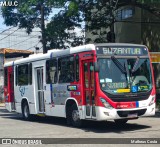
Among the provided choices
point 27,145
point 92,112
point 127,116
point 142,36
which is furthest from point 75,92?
point 142,36

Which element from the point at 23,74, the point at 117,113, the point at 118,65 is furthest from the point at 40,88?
the point at 117,113

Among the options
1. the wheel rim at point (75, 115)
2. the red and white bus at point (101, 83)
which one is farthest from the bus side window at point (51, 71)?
the wheel rim at point (75, 115)

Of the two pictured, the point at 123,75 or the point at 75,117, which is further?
the point at 75,117

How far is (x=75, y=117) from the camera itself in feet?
48.8

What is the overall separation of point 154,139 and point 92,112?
9.42 feet

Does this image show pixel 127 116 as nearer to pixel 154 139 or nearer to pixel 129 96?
pixel 129 96

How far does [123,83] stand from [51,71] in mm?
3958

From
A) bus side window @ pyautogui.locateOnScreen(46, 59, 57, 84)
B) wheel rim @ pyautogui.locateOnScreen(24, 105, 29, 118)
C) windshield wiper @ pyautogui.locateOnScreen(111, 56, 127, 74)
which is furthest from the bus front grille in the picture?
wheel rim @ pyautogui.locateOnScreen(24, 105, 29, 118)

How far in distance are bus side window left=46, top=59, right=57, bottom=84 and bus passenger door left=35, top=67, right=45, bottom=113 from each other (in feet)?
2.17

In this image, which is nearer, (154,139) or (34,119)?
(154,139)

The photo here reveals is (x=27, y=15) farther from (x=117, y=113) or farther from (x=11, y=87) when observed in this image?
(x=117, y=113)

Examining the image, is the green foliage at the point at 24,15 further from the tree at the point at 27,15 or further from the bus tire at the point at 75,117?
the bus tire at the point at 75,117

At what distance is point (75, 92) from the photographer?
1460 cm

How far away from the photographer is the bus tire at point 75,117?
14664mm
